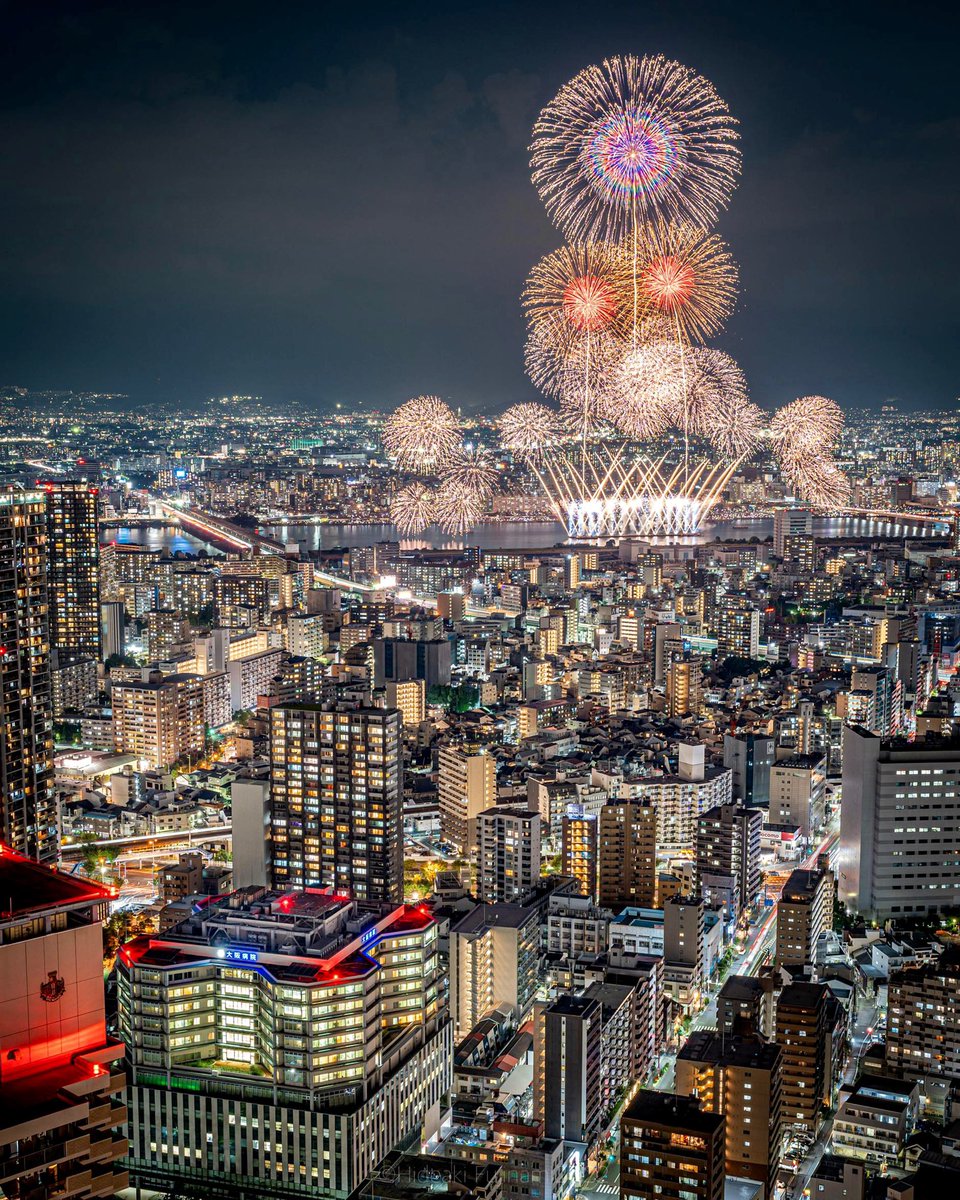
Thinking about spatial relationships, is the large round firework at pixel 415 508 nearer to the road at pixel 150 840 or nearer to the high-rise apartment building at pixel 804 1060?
the road at pixel 150 840

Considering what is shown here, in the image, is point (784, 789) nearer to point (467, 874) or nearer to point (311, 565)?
point (467, 874)

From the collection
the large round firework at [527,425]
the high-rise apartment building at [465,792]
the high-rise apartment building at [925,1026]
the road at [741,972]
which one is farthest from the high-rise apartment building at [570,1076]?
the large round firework at [527,425]

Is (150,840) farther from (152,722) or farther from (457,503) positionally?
(457,503)

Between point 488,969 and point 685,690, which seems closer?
point 488,969

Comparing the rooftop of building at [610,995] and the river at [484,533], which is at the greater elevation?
the river at [484,533]

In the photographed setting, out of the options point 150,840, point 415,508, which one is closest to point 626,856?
point 150,840

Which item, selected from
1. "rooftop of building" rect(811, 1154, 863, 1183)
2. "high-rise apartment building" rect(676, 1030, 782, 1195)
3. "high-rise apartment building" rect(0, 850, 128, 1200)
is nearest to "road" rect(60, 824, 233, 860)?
"high-rise apartment building" rect(676, 1030, 782, 1195)

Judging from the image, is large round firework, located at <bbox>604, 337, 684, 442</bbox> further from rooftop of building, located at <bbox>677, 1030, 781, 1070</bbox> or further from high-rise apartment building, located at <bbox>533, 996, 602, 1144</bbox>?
high-rise apartment building, located at <bbox>533, 996, 602, 1144</bbox>

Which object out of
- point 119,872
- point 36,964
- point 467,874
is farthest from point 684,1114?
point 119,872
